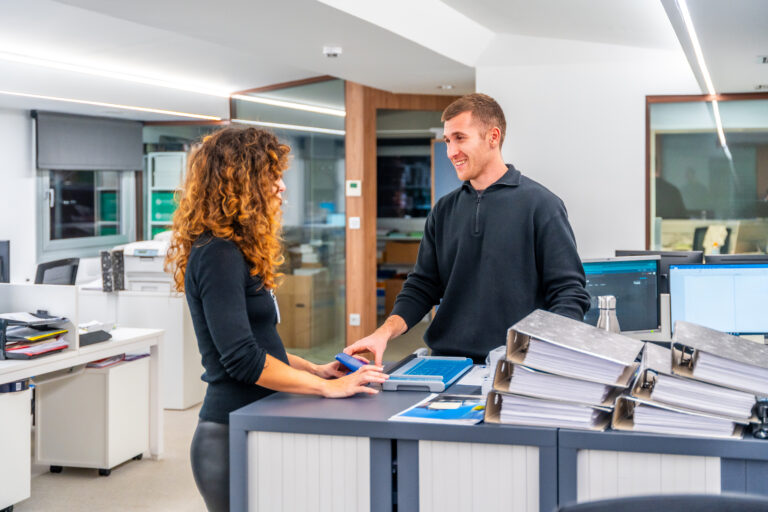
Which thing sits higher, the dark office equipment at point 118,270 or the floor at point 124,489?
the dark office equipment at point 118,270

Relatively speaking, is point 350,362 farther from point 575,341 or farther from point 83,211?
point 83,211

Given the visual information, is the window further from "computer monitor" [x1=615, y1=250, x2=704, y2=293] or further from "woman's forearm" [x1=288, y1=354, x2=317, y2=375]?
"woman's forearm" [x1=288, y1=354, x2=317, y2=375]

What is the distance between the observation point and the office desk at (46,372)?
142 inches

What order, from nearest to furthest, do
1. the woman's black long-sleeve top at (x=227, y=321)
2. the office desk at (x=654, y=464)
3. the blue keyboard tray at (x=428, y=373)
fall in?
the office desk at (x=654, y=464) → the woman's black long-sleeve top at (x=227, y=321) → the blue keyboard tray at (x=428, y=373)

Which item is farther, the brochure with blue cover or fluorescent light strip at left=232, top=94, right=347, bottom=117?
fluorescent light strip at left=232, top=94, right=347, bottom=117

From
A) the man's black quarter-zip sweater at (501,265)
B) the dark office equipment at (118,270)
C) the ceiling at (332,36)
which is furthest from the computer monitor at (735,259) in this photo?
the dark office equipment at (118,270)

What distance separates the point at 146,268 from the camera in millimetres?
5836

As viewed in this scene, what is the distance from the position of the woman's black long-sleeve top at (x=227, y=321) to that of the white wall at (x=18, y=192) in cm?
752

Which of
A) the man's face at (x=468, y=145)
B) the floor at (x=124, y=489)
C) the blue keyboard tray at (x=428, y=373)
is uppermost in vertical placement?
the man's face at (x=468, y=145)

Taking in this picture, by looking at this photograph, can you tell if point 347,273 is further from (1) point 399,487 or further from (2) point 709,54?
(1) point 399,487

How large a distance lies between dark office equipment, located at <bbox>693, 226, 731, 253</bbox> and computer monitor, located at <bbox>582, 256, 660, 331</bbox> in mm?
3103

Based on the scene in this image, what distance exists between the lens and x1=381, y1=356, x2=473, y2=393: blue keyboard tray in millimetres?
2079

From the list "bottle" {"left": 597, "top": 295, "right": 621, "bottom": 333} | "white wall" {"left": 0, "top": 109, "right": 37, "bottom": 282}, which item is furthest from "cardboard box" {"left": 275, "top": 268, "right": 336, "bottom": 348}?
"bottle" {"left": 597, "top": 295, "right": 621, "bottom": 333}

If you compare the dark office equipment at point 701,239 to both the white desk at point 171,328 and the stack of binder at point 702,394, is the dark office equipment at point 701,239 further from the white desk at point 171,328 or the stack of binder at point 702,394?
the stack of binder at point 702,394
